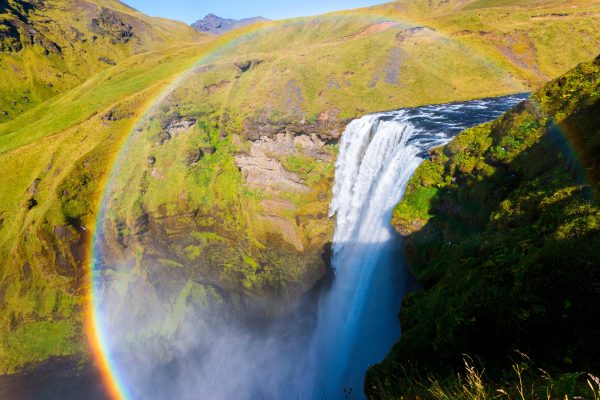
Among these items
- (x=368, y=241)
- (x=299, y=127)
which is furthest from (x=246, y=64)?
(x=368, y=241)

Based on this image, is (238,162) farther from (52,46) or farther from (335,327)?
(52,46)

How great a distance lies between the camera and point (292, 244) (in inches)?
1479

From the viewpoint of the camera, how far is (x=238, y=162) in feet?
143

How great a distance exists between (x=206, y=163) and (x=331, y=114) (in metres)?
18.8

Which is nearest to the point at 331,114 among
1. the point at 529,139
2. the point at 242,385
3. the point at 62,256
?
the point at 529,139

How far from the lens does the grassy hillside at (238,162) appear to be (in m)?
38.8

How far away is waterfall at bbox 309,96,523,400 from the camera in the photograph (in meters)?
22.0

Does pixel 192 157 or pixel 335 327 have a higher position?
pixel 192 157

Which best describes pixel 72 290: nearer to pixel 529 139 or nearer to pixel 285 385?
pixel 285 385

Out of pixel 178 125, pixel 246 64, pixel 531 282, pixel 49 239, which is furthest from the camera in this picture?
pixel 246 64

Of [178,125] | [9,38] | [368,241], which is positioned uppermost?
[9,38]

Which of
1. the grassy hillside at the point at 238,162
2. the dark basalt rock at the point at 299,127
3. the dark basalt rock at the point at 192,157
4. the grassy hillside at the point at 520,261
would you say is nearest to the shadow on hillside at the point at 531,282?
the grassy hillside at the point at 520,261

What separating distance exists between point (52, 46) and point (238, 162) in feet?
590

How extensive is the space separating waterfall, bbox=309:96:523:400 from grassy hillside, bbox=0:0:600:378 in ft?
14.0
